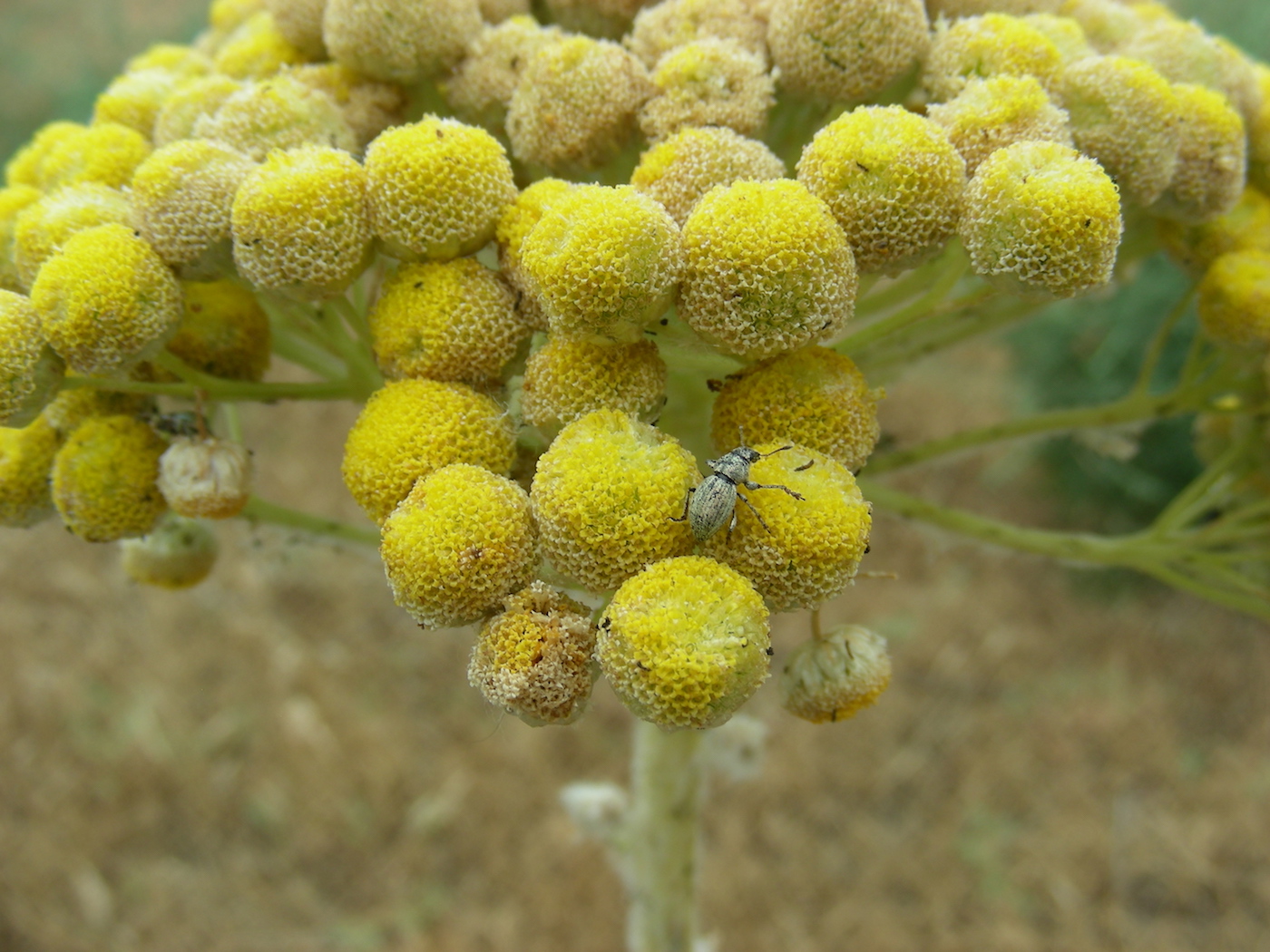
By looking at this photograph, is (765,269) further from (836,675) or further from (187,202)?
(187,202)

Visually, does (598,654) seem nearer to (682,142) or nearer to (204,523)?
(682,142)

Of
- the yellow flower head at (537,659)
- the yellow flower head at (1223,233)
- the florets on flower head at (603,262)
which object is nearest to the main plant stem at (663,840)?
the yellow flower head at (537,659)

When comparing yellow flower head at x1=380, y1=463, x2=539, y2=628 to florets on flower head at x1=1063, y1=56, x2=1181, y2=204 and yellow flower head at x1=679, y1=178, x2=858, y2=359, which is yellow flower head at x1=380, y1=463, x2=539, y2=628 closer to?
yellow flower head at x1=679, y1=178, x2=858, y2=359

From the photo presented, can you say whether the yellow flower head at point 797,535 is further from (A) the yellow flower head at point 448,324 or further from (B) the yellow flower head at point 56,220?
(B) the yellow flower head at point 56,220

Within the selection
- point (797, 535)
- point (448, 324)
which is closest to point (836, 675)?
point (797, 535)

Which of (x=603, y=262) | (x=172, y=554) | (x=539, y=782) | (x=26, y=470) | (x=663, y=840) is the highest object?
(x=603, y=262)

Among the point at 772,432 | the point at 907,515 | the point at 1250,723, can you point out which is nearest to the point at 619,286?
the point at 772,432

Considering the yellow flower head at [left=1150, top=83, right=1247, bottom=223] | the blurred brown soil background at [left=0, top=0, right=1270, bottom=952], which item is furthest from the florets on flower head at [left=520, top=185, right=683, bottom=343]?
the blurred brown soil background at [left=0, top=0, right=1270, bottom=952]
